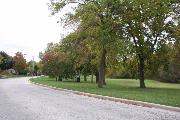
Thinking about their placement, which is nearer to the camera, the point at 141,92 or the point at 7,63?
the point at 141,92

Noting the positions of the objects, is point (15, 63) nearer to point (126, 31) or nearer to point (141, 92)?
point (126, 31)

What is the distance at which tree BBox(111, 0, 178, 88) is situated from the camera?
3891cm

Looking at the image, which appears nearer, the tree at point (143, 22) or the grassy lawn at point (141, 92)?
the grassy lawn at point (141, 92)

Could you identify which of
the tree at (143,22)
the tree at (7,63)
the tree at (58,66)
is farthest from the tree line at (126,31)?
the tree at (7,63)

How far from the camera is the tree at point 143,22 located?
38.9 m

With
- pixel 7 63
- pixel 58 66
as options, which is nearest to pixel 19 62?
pixel 7 63

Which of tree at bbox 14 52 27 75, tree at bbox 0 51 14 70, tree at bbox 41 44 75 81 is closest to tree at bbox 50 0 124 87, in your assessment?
tree at bbox 41 44 75 81

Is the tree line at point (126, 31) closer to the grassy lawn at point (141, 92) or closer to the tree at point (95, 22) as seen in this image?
the tree at point (95, 22)

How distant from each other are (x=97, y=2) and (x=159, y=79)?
53784 mm

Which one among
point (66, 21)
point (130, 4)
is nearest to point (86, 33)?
point (66, 21)

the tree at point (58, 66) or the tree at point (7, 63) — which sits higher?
the tree at point (7, 63)

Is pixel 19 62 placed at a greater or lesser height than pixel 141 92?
greater

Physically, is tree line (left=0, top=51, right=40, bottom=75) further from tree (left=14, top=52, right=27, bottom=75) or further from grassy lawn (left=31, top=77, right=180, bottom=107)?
grassy lawn (left=31, top=77, right=180, bottom=107)

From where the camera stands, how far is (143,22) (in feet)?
141
